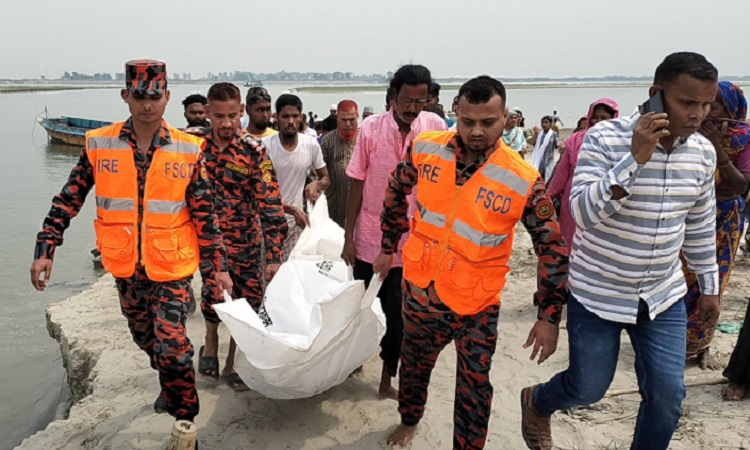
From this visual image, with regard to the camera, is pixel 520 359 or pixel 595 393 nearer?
pixel 595 393

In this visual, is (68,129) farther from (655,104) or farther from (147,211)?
(655,104)

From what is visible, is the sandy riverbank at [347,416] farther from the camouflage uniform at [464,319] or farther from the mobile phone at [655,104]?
the mobile phone at [655,104]

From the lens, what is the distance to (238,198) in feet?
12.3

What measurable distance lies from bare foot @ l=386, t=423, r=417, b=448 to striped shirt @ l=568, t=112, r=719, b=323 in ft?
4.08

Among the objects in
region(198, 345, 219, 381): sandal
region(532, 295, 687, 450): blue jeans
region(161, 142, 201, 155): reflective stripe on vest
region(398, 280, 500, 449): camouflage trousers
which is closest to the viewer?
region(532, 295, 687, 450): blue jeans

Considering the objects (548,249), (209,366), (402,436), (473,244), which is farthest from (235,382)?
(548,249)

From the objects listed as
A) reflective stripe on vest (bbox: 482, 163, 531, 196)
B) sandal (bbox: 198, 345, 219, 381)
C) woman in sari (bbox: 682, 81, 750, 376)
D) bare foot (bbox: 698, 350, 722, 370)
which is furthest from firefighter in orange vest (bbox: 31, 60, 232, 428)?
bare foot (bbox: 698, 350, 722, 370)

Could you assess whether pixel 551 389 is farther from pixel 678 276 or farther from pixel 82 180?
pixel 82 180

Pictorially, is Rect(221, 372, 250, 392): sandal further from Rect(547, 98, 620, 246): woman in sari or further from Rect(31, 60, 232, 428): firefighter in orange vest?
Rect(547, 98, 620, 246): woman in sari

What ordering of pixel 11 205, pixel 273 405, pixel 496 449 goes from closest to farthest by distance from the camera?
pixel 496 449 < pixel 273 405 < pixel 11 205

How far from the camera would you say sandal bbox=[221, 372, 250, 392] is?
3.68 meters

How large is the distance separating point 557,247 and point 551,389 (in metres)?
0.72

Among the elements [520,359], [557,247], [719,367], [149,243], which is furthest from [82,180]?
[719,367]

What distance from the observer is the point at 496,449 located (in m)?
3.12
